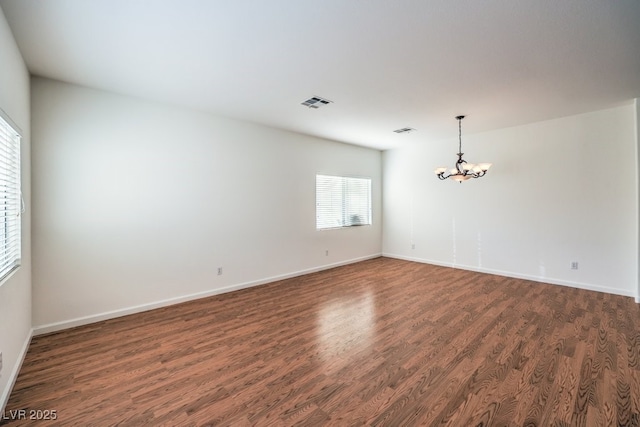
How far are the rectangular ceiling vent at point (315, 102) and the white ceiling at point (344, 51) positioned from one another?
0.11 meters

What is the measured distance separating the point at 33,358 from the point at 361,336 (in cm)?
305

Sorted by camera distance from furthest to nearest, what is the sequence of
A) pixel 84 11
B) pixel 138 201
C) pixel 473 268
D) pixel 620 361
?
1. pixel 473 268
2. pixel 138 201
3. pixel 620 361
4. pixel 84 11

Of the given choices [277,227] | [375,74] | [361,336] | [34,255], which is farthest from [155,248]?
[375,74]

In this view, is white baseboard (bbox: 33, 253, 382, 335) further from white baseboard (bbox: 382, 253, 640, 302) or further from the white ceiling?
white baseboard (bbox: 382, 253, 640, 302)

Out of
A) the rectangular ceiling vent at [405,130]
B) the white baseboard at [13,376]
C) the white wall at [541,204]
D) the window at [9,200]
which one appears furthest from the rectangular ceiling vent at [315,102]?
the white baseboard at [13,376]

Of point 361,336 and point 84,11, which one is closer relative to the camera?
point 84,11

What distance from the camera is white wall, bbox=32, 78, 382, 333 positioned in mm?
3096

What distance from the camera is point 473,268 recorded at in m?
5.71

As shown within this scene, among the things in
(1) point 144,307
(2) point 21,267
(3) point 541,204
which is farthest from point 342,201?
(2) point 21,267

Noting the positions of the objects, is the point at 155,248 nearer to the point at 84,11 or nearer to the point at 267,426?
the point at 84,11

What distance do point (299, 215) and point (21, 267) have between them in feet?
12.3

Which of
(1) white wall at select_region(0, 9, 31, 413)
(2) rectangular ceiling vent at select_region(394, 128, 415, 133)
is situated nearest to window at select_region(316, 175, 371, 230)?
(2) rectangular ceiling vent at select_region(394, 128, 415, 133)

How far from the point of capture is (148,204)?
3695 mm

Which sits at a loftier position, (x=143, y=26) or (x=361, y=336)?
(x=143, y=26)
